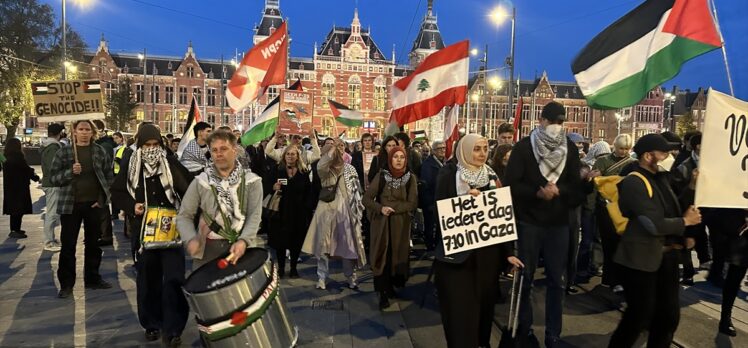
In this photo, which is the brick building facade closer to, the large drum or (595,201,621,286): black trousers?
(595,201,621,286): black trousers

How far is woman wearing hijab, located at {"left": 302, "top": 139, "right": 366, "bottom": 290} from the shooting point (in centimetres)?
637

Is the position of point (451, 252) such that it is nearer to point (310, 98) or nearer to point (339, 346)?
point (339, 346)

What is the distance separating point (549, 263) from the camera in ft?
14.2

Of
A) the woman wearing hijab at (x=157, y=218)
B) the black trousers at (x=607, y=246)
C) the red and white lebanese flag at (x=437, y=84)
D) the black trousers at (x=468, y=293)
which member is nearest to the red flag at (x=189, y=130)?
the woman wearing hijab at (x=157, y=218)

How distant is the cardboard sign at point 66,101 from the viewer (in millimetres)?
6141

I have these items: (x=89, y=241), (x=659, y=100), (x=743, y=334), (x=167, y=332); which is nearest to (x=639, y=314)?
(x=743, y=334)

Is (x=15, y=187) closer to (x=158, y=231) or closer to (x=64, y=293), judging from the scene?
(x=64, y=293)

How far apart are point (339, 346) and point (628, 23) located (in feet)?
12.7

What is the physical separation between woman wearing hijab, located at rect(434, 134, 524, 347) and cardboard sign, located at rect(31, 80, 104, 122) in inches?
178

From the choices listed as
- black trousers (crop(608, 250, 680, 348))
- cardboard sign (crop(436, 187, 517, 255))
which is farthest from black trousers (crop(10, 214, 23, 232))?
black trousers (crop(608, 250, 680, 348))

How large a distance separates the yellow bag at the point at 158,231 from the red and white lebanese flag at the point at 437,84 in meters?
4.58

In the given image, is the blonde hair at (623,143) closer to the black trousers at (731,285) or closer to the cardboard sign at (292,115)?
the black trousers at (731,285)

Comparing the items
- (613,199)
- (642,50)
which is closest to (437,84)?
(642,50)

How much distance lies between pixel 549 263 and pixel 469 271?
2.64 feet
